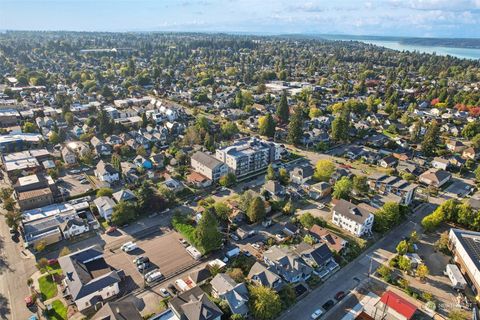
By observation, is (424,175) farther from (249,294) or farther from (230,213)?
(249,294)

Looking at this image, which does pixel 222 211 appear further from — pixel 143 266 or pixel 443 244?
pixel 443 244

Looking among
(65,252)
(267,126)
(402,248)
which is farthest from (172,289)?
(267,126)

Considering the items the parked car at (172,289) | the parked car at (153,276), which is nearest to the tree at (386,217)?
A: the parked car at (172,289)

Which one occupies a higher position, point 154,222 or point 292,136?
point 292,136

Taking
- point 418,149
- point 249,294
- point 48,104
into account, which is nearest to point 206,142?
point 249,294

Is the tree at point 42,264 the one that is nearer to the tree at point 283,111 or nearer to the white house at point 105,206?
the white house at point 105,206

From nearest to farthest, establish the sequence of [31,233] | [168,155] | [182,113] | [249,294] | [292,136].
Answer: [249,294] < [31,233] < [168,155] < [292,136] < [182,113]
